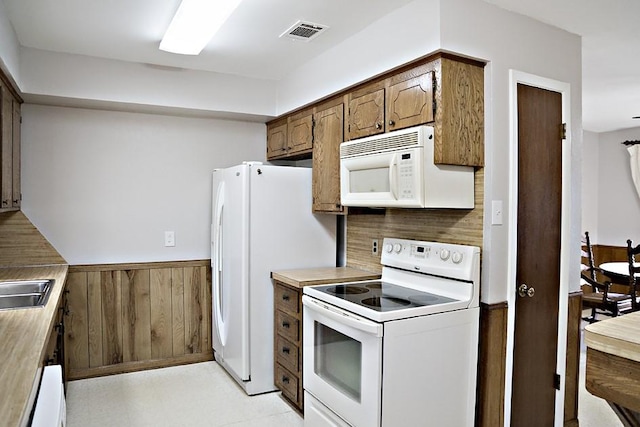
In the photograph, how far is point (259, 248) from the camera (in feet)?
10.6

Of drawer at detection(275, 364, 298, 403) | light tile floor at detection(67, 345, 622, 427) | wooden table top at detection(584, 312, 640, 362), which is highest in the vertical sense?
wooden table top at detection(584, 312, 640, 362)

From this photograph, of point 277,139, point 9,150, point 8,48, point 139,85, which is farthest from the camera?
point 277,139

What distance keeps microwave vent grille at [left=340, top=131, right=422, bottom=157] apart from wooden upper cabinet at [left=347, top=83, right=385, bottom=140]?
11 centimetres

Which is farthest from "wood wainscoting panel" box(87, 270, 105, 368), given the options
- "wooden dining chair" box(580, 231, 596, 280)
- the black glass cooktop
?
"wooden dining chair" box(580, 231, 596, 280)

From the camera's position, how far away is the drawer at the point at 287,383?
298cm

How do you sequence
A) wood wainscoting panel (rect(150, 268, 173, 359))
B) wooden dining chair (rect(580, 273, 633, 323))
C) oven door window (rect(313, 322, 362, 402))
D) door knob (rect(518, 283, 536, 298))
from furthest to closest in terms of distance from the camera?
wooden dining chair (rect(580, 273, 633, 323)) → wood wainscoting panel (rect(150, 268, 173, 359)) → door knob (rect(518, 283, 536, 298)) → oven door window (rect(313, 322, 362, 402))

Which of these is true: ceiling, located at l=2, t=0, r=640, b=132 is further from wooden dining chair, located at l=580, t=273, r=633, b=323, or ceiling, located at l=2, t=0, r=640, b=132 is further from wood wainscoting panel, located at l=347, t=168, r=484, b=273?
wooden dining chair, located at l=580, t=273, r=633, b=323

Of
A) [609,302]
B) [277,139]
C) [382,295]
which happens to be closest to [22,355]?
[382,295]

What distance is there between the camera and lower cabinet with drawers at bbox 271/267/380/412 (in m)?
2.93

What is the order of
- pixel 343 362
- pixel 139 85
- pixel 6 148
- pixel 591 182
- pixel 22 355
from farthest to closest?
pixel 591 182, pixel 139 85, pixel 6 148, pixel 343 362, pixel 22 355

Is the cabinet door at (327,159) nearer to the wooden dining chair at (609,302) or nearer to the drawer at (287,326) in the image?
the drawer at (287,326)

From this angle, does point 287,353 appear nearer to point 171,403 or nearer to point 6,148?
point 171,403

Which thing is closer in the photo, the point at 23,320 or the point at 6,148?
the point at 23,320

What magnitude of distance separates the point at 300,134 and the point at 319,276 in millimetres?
1189
